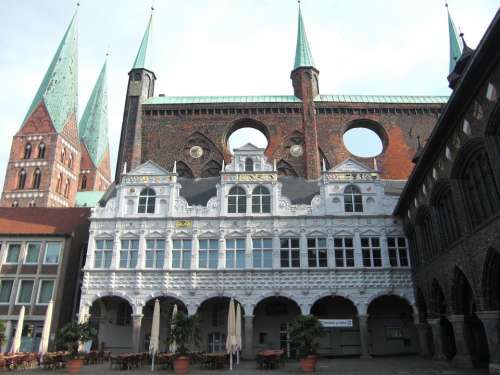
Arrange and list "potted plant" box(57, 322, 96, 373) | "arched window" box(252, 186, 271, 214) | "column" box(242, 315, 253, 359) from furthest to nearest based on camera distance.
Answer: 1. "arched window" box(252, 186, 271, 214)
2. "column" box(242, 315, 253, 359)
3. "potted plant" box(57, 322, 96, 373)

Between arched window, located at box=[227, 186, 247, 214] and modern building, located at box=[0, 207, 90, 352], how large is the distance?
34.6ft

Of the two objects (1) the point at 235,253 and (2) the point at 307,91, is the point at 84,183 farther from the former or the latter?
(1) the point at 235,253

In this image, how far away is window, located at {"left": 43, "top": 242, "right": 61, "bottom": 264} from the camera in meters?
29.6

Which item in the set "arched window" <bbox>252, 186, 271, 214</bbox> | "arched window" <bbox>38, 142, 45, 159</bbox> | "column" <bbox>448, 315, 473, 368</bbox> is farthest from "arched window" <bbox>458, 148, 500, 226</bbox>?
"arched window" <bbox>38, 142, 45, 159</bbox>

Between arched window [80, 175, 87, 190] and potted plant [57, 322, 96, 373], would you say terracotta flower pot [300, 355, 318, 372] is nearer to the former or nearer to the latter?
potted plant [57, 322, 96, 373]

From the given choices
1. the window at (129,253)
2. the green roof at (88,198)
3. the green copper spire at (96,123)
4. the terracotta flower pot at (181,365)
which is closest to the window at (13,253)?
the window at (129,253)

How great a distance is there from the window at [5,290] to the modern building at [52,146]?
39547 mm

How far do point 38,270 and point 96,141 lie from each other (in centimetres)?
6964

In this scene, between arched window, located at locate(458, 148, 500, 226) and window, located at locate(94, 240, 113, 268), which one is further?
window, located at locate(94, 240, 113, 268)

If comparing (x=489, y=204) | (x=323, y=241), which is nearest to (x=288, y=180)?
(x=323, y=241)

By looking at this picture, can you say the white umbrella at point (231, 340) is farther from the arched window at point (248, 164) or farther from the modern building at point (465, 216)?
the arched window at point (248, 164)

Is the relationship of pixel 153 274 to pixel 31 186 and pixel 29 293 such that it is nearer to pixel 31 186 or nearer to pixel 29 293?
pixel 29 293

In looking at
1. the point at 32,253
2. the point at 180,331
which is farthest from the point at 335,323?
the point at 32,253

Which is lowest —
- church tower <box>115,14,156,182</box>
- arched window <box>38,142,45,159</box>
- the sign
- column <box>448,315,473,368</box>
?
column <box>448,315,473,368</box>
